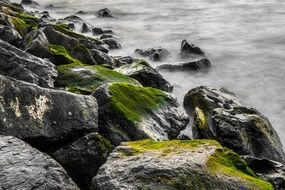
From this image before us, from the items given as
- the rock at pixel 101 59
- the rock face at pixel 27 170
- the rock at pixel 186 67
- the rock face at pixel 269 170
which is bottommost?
the rock at pixel 186 67

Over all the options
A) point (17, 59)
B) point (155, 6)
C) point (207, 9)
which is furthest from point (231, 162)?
point (155, 6)

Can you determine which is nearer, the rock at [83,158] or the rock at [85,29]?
the rock at [83,158]

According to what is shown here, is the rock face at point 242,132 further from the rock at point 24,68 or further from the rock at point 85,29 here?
the rock at point 85,29

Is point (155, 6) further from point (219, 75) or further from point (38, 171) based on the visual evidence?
point (38, 171)

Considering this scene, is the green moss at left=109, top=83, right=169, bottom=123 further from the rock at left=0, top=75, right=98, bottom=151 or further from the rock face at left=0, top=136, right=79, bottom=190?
the rock face at left=0, top=136, right=79, bottom=190

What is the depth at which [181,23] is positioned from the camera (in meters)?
28.7

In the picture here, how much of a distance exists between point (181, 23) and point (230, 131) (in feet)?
67.3

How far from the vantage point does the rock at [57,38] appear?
568 inches

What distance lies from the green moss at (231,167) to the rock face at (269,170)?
1268mm

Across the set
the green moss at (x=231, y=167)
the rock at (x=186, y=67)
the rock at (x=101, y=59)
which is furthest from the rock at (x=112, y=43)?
the green moss at (x=231, y=167)

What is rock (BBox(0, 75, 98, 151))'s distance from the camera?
6156 mm

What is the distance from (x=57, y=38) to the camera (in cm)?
1456

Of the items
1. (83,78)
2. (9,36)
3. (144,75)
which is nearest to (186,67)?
(144,75)

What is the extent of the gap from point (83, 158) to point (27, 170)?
1579 mm
